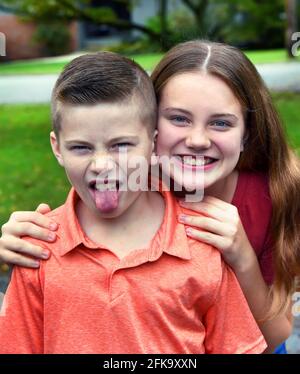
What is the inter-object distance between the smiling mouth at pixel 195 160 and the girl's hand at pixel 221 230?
0.13 metres

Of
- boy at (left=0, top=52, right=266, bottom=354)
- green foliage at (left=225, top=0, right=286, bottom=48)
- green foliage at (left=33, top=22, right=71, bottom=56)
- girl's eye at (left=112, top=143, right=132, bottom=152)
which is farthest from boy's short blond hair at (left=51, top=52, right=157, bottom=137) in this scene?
green foliage at (left=33, top=22, right=71, bottom=56)

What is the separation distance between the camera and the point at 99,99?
1.87 m

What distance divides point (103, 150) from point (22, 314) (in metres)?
0.55

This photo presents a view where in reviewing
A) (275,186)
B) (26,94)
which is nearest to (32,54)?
(26,94)

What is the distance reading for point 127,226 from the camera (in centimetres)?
203

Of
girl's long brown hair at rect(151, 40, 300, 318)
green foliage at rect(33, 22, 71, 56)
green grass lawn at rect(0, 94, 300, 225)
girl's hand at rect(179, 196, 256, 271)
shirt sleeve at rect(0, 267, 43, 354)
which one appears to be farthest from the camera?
green foliage at rect(33, 22, 71, 56)

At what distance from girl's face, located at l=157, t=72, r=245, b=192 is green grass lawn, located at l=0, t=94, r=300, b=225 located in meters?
2.78

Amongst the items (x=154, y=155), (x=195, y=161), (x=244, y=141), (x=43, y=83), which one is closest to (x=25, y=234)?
A: (x=154, y=155)

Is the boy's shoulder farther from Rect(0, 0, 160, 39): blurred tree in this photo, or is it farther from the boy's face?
Rect(0, 0, 160, 39): blurred tree

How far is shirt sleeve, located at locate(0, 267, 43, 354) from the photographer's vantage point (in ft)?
6.42

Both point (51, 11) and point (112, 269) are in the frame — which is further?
point (51, 11)

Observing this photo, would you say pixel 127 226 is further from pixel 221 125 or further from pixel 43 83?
pixel 43 83

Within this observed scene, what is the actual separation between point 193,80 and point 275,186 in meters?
0.54
